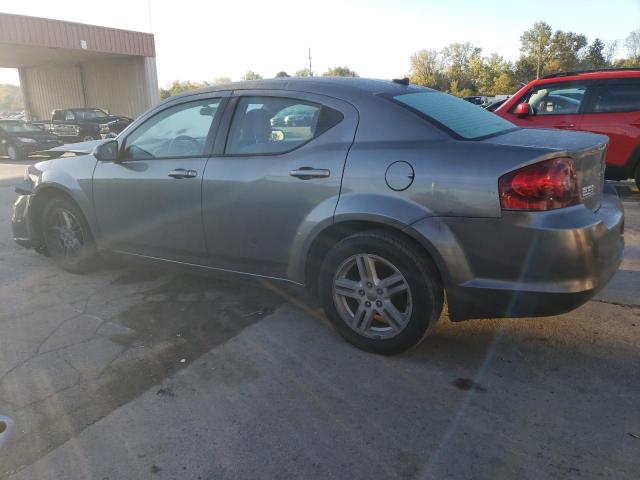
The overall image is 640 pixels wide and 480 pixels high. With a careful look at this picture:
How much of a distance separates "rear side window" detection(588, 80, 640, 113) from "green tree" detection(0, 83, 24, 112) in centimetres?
14280

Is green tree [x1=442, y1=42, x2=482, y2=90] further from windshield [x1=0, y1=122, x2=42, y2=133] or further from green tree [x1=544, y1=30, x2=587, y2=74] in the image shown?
windshield [x1=0, y1=122, x2=42, y2=133]

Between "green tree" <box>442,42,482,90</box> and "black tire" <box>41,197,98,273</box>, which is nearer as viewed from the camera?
"black tire" <box>41,197,98,273</box>

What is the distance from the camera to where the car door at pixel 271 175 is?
10.1 ft

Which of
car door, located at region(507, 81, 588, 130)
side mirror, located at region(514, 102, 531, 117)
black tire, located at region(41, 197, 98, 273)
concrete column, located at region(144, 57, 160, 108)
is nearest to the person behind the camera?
black tire, located at region(41, 197, 98, 273)

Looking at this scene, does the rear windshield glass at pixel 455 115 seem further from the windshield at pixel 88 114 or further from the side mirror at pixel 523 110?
the windshield at pixel 88 114

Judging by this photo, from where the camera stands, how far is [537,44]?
79250 mm

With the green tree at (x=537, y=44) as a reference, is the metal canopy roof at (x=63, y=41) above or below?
below

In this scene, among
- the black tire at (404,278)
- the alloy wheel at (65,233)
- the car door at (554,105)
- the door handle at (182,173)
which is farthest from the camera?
the car door at (554,105)

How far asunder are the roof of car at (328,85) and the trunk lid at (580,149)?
30.8 inches

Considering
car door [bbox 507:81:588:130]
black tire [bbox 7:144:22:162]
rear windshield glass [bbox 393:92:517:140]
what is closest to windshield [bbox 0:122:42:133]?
black tire [bbox 7:144:22:162]

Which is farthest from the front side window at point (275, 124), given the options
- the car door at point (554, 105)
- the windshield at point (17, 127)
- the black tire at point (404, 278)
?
the windshield at point (17, 127)

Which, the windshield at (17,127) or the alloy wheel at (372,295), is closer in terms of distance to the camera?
the alloy wheel at (372,295)

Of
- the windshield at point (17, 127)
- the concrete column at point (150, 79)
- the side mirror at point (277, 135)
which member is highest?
the concrete column at point (150, 79)

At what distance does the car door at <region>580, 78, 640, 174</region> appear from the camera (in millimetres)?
7043
